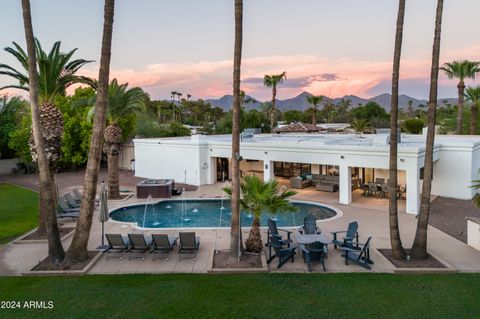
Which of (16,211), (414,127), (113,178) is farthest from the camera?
(414,127)

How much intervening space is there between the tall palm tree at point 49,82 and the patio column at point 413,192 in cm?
1541

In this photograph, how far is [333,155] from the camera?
1998 cm

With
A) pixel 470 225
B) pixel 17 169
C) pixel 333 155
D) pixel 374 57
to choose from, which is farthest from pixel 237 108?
pixel 17 169

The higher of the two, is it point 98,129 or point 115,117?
point 115,117

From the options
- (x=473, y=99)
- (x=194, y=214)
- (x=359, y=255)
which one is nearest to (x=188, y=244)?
(x=359, y=255)

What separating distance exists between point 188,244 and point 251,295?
10.7 feet

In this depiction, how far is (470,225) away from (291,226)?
6504 mm

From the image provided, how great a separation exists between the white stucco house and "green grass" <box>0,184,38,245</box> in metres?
8.67

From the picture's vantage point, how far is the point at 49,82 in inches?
527

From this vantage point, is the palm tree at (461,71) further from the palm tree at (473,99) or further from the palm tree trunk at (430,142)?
the palm tree trunk at (430,142)

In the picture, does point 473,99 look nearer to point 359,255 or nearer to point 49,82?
point 359,255

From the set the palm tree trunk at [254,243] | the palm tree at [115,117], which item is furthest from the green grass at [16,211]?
the palm tree trunk at [254,243]

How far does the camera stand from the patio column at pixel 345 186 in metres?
19.3

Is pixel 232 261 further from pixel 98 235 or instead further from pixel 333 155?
pixel 333 155
